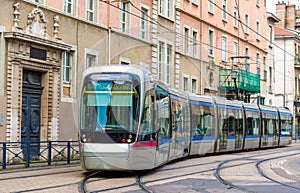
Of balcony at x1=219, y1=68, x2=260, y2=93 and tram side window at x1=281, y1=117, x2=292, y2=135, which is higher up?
balcony at x1=219, y1=68, x2=260, y2=93

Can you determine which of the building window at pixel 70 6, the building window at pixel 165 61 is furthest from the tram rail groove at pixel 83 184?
the building window at pixel 165 61

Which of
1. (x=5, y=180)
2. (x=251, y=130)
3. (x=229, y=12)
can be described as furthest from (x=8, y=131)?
(x=229, y=12)

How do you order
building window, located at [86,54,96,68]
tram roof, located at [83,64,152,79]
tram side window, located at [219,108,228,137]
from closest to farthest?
tram roof, located at [83,64,152,79]
building window, located at [86,54,96,68]
tram side window, located at [219,108,228,137]

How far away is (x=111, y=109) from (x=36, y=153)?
609 cm

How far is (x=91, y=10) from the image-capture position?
102ft

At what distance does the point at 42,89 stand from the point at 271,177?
12.0 metres

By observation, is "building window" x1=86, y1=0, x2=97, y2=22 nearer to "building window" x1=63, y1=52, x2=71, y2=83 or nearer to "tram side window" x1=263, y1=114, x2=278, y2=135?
"building window" x1=63, y1=52, x2=71, y2=83

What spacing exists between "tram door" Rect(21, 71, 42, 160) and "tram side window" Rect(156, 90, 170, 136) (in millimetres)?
7476

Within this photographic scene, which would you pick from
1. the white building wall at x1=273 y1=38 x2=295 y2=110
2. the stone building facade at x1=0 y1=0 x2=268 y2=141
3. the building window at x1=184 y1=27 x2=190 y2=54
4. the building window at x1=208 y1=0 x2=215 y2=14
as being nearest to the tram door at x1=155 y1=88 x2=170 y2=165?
the stone building facade at x1=0 y1=0 x2=268 y2=141

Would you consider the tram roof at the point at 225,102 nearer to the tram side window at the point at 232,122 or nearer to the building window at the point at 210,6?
the tram side window at the point at 232,122

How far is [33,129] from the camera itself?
27.2 m

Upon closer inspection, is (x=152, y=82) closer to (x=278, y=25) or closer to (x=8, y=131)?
(x=8, y=131)

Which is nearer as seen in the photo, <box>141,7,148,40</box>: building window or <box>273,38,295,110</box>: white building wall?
<box>141,7,148,40</box>: building window

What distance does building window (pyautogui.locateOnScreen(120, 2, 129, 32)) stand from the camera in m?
33.8
